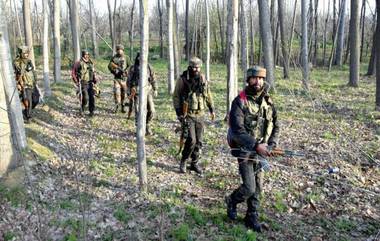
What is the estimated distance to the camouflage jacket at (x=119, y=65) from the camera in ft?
39.8

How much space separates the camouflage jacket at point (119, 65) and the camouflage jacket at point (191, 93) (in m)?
5.11

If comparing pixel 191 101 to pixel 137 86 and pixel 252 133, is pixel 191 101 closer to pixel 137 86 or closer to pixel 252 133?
pixel 252 133

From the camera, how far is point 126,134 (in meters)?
10.4

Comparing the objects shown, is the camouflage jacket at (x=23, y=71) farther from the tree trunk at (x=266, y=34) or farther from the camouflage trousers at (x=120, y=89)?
the tree trunk at (x=266, y=34)

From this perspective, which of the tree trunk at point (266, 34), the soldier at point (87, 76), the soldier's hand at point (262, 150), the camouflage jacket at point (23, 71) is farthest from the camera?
the tree trunk at point (266, 34)

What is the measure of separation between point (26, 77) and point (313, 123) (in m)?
8.23

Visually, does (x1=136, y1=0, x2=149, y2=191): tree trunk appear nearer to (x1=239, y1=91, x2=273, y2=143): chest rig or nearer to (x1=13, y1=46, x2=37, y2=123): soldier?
(x1=239, y1=91, x2=273, y2=143): chest rig

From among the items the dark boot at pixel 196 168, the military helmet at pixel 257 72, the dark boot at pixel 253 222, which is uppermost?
the military helmet at pixel 257 72

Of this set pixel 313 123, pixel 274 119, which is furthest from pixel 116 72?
pixel 274 119

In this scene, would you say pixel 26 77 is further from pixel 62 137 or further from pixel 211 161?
pixel 211 161

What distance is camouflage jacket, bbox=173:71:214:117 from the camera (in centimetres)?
735

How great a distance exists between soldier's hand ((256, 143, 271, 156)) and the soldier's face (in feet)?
2.61

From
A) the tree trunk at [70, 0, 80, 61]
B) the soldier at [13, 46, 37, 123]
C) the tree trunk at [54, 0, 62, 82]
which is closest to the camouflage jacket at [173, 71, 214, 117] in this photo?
the soldier at [13, 46, 37, 123]

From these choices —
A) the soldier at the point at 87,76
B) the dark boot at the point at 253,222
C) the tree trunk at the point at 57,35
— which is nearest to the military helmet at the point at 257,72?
the dark boot at the point at 253,222
